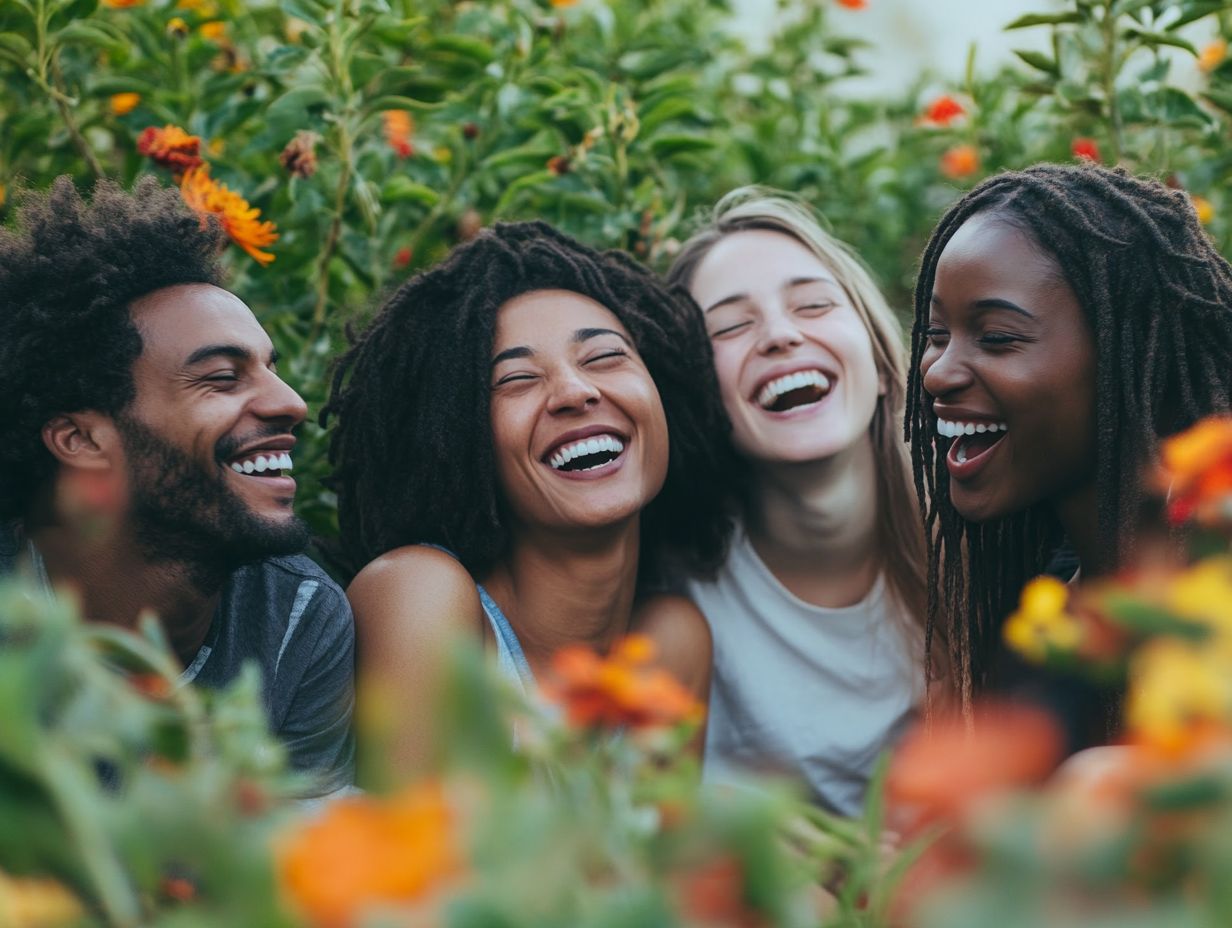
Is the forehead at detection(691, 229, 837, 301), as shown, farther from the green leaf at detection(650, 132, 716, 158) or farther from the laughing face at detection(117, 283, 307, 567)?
the laughing face at detection(117, 283, 307, 567)

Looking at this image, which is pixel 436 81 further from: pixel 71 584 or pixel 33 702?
pixel 33 702

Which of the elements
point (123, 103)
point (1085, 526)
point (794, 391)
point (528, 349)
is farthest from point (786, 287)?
point (123, 103)

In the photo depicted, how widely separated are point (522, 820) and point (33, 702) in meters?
0.24

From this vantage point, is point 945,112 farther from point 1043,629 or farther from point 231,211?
point 1043,629

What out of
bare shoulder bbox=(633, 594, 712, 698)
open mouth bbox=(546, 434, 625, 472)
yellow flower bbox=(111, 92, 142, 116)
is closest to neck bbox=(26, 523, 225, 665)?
open mouth bbox=(546, 434, 625, 472)

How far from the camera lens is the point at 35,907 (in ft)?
1.97

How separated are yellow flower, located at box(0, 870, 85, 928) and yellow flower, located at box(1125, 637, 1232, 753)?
1.61 feet

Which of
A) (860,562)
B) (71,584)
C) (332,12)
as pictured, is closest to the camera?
(71,584)

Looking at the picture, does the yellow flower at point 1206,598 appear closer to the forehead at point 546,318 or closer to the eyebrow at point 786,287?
the forehead at point 546,318

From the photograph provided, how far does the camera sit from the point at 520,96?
259cm

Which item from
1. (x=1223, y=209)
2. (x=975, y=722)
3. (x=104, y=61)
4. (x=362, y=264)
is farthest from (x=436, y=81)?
(x=1223, y=209)

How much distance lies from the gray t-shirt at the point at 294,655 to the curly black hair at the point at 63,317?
14cm

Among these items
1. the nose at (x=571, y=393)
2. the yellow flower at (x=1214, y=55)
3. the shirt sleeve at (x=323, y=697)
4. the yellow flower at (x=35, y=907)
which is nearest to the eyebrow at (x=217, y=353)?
the shirt sleeve at (x=323, y=697)

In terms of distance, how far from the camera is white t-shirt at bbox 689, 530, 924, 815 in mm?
2551
